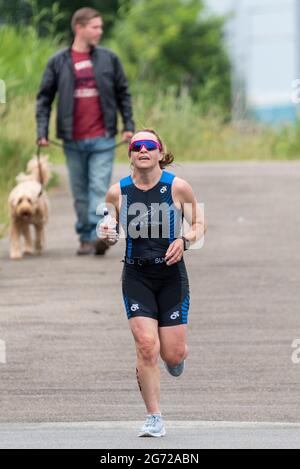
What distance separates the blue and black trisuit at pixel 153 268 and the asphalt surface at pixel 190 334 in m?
0.66

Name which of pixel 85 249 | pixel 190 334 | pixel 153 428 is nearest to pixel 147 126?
pixel 85 249

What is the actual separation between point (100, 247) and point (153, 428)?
766 centimetres

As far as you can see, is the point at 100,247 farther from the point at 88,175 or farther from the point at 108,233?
the point at 108,233

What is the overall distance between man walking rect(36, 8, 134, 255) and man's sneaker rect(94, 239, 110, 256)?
3cm

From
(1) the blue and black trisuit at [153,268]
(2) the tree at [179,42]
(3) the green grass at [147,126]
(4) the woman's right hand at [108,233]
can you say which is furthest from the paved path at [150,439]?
(2) the tree at [179,42]

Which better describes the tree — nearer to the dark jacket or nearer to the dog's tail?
the dog's tail

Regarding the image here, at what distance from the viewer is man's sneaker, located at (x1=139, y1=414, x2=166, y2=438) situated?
8.08 m

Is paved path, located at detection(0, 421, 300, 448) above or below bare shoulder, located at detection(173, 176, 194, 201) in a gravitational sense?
below

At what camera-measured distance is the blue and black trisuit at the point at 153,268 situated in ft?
27.6

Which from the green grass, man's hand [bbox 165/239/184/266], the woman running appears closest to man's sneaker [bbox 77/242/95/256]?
the green grass

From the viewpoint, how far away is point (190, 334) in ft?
38.6

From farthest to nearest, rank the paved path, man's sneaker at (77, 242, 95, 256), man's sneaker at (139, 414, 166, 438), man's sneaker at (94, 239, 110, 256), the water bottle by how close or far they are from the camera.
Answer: man's sneaker at (77, 242, 95, 256), man's sneaker at (94, 239, 110, 256), the water bottle, man's sneaker at (139, 414, 166, 438), the paved path

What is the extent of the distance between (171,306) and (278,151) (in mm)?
21089
